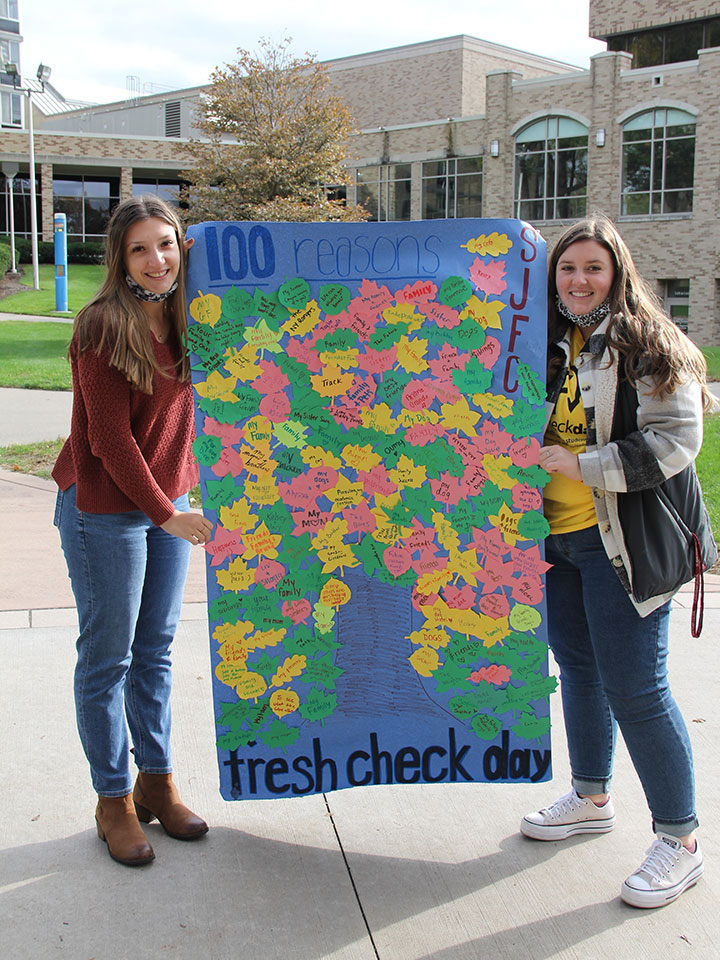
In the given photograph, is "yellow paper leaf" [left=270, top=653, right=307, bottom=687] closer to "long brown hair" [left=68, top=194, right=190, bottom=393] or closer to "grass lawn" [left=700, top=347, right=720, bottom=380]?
"long brown hair" [left=68, top=194, right=190, bottom=393]

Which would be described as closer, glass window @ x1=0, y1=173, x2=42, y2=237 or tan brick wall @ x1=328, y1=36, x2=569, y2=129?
glass window @ x1=0, y1=173, x2=42, y2=237

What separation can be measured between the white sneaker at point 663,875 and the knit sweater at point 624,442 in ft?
2.25

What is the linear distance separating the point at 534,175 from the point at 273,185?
16.6 metres

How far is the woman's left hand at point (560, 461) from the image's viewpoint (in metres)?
2.53

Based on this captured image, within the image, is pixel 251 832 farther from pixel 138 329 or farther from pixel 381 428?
pixel 138 329

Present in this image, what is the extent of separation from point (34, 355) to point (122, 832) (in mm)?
14759

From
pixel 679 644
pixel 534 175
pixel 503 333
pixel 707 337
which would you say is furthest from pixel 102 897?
pixel 534 175

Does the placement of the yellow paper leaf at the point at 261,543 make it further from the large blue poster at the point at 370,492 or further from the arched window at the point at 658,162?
the arched window at the point at 658,162

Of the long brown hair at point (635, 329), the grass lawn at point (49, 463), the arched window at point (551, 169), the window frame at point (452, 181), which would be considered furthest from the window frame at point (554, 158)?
the long brown hair at point (635, 329)

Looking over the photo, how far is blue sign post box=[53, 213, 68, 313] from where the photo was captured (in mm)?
24766

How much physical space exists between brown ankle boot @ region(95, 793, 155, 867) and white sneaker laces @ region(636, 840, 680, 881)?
4.55 ft

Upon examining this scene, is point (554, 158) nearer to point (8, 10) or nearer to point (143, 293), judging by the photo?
point (143, 293)

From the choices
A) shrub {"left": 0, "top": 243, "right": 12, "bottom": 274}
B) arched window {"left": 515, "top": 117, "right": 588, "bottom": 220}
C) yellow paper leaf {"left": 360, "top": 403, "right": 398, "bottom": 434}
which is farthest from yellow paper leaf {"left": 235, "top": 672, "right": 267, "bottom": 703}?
shrub {"left": 0, "top": 243, "right": 12, "bottom": 274}

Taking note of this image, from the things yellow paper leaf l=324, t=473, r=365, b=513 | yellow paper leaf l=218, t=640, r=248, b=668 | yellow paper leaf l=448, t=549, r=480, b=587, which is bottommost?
yellow paper leaf l=218, t=640, r=248, b=668
